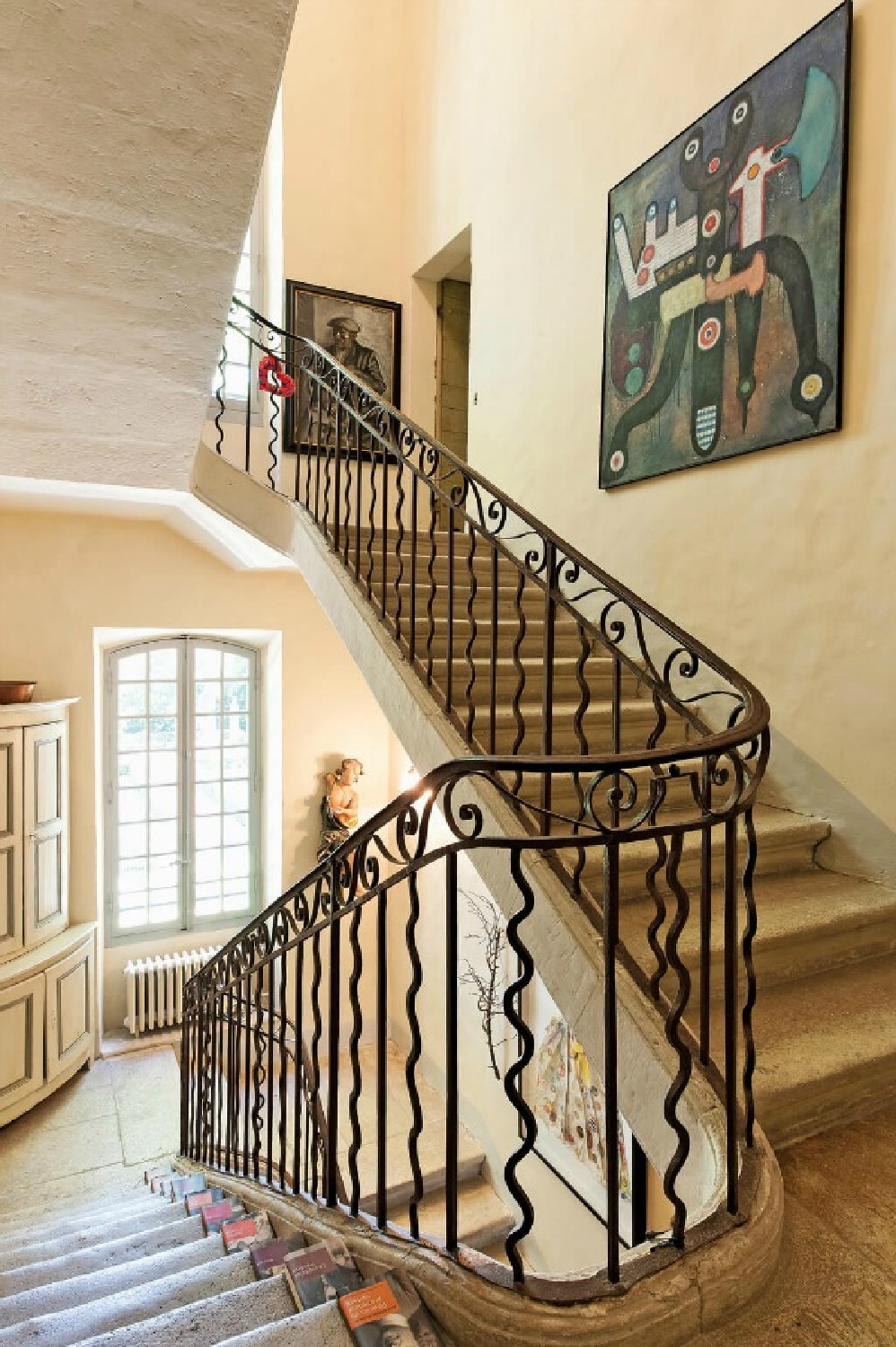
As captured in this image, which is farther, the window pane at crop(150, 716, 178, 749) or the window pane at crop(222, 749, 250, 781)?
the window pane at crop(222, 749, 250, 781)

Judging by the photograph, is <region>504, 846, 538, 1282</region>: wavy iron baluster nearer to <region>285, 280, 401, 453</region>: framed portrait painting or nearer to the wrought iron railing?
the wrought iron railing

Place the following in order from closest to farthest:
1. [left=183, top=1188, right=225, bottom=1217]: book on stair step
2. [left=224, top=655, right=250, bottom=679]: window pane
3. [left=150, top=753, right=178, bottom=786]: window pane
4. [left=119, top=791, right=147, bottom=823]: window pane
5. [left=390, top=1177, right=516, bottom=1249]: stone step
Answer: [left=183, top=1188, right=225, bottom=1217]: book on stair step → [left=390, top=1177, right=516, bottom=1249]: stone step → [left=119, top=791, right=147, bottom=823]: window pane → [left=150, top=753, right=178, bottom=786]: window pane → [left=224, top=655, right=250, bottom=679]: window pane

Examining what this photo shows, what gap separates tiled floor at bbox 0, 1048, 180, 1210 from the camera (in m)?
4.29

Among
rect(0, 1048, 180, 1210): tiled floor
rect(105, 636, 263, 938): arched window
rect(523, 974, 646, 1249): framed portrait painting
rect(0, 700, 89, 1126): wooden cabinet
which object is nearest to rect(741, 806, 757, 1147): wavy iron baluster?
rect(523, 974, 646, 1249): framed portrait painting

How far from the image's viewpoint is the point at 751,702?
1894mm

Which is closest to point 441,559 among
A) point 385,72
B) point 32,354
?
point 32,354

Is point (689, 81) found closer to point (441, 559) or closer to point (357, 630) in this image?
point (441, 559)

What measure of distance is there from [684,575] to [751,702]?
1952mm

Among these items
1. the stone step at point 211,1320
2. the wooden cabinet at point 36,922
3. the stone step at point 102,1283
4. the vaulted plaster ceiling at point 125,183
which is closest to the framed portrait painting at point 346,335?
the wooden cabinet at point 36,922

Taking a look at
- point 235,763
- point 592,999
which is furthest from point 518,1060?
point 235,763

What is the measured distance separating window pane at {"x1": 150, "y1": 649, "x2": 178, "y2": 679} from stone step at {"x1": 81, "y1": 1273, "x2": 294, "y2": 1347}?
5.28 m

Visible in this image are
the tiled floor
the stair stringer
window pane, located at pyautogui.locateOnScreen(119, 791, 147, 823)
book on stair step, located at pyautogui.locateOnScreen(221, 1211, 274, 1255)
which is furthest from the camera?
window pane, located at pyautogui.locateOnScreen(119, 791, 147, 823)

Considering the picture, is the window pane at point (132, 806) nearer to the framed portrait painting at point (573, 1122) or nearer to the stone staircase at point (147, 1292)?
the stone staircase at point (147, 1292)

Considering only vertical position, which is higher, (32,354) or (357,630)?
(32,354)
